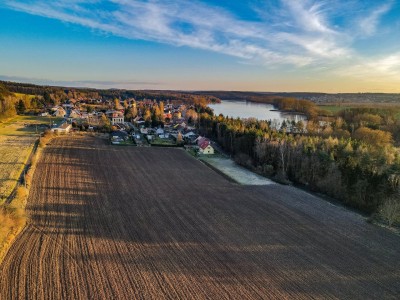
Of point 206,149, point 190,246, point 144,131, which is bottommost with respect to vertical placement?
point 144,131

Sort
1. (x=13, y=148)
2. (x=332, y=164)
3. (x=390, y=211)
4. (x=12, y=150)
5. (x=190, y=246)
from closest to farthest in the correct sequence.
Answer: (x=190, y=246) → (x=390, y=211) → (x=332, y=164) → (x=12, y=150) → (x=13, y=148)

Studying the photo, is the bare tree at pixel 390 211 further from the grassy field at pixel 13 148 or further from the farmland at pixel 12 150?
the farmland at pixel 12 150

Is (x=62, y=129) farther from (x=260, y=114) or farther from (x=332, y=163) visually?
(x=260, y=114)

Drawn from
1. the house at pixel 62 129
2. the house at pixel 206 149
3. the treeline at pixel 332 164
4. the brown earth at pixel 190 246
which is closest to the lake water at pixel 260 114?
the house at pixel 206 149

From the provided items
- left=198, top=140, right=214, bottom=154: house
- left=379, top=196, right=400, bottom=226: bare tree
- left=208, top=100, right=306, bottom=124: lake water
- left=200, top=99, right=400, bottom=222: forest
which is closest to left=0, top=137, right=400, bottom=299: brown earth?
left=379, top=196, right=400, bottom=226: bare tree

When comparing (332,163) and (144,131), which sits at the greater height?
(332,163)

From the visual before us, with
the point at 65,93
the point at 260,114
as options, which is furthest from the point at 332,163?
the point at 65,93
